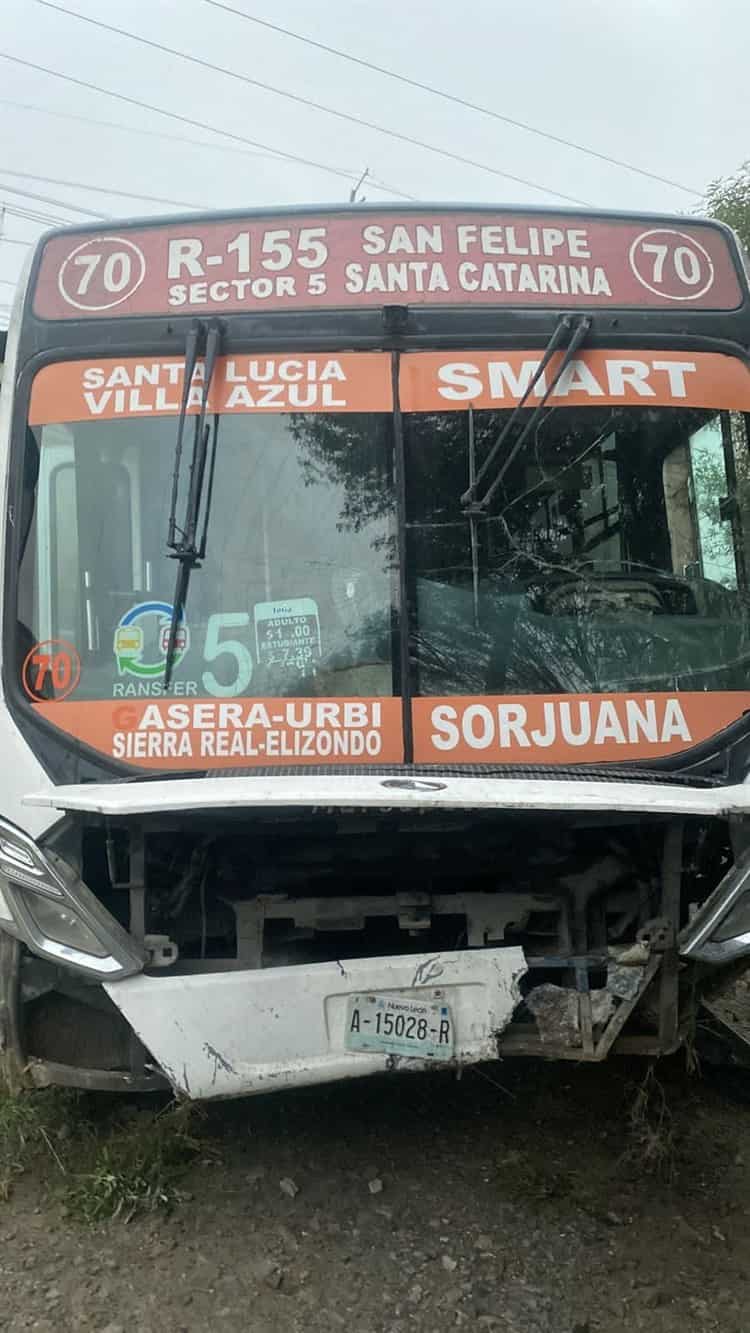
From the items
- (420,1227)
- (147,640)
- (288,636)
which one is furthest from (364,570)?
(420,1227)

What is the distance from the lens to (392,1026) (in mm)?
2783

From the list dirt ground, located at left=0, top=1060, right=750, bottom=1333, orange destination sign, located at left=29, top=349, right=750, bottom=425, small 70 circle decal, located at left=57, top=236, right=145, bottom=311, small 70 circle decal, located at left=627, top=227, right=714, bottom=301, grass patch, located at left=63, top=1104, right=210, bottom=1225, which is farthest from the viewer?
small 70 circle decal, located at left=627, top=227, right=714, bottom=301

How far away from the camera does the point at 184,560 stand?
128 inches

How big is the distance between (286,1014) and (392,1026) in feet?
0.93

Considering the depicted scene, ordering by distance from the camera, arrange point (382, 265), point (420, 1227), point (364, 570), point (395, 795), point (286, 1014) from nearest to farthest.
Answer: point (395, 795), point (286, 1014), point (420, 1227), point (364, 570), point (382, 265)

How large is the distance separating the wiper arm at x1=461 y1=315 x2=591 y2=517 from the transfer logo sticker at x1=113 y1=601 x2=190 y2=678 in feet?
3.26

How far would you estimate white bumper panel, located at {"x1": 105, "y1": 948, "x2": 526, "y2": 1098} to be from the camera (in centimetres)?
272

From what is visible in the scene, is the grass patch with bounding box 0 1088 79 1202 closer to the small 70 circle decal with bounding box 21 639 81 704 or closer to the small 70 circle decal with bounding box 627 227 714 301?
the small 70 circle decal with bounding box 21 639 81 704

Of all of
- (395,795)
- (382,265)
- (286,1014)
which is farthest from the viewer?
(382,265)

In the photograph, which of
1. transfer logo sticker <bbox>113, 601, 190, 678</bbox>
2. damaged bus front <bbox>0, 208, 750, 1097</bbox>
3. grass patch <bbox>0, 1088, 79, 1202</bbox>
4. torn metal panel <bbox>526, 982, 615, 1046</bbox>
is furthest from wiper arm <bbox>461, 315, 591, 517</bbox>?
grass patch <bbox>0, 1088, 79, 1202</bbox>

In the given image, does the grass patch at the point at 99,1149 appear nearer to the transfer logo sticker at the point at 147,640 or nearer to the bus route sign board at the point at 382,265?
the transfer logo sticker at the point at 147,640

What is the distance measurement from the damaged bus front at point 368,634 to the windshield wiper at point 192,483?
0.04 ft

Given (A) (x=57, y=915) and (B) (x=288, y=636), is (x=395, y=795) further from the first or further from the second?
(A) (x=57, y=915)

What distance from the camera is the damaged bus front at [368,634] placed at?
9.27 ft
